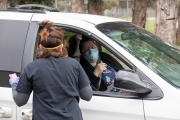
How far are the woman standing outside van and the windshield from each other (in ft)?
2.11

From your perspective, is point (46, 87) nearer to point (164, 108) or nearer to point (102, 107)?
point (102, 107)

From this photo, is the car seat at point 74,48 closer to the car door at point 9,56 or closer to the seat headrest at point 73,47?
the seat headrest at point 73,47

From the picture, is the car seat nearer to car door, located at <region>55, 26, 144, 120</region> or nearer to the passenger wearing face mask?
the passenger wearing face mask

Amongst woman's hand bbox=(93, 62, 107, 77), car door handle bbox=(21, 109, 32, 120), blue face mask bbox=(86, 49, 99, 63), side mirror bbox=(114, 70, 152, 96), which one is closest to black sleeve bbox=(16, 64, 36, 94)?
car door handle bbox=(21, 109, 32, 120)

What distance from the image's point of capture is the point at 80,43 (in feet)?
12.9

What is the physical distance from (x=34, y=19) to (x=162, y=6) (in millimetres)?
4279

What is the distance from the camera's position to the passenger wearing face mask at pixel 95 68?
340 centimetres

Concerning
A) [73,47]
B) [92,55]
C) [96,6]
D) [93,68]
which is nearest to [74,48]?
[73,47]

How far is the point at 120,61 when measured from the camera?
3.06 meters

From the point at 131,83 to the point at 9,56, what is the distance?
121cm

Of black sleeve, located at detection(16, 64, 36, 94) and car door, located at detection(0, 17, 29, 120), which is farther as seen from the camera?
car door, located at detection(0, 17, 29, 120)

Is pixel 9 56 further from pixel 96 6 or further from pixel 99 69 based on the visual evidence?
pixel 96 6

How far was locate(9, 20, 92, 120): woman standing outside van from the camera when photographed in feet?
8.24

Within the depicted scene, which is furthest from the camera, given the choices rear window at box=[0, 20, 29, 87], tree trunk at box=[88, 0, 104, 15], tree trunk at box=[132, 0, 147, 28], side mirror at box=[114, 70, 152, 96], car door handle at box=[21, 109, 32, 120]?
tree trunk at box=[88, 0, 104, 15]
